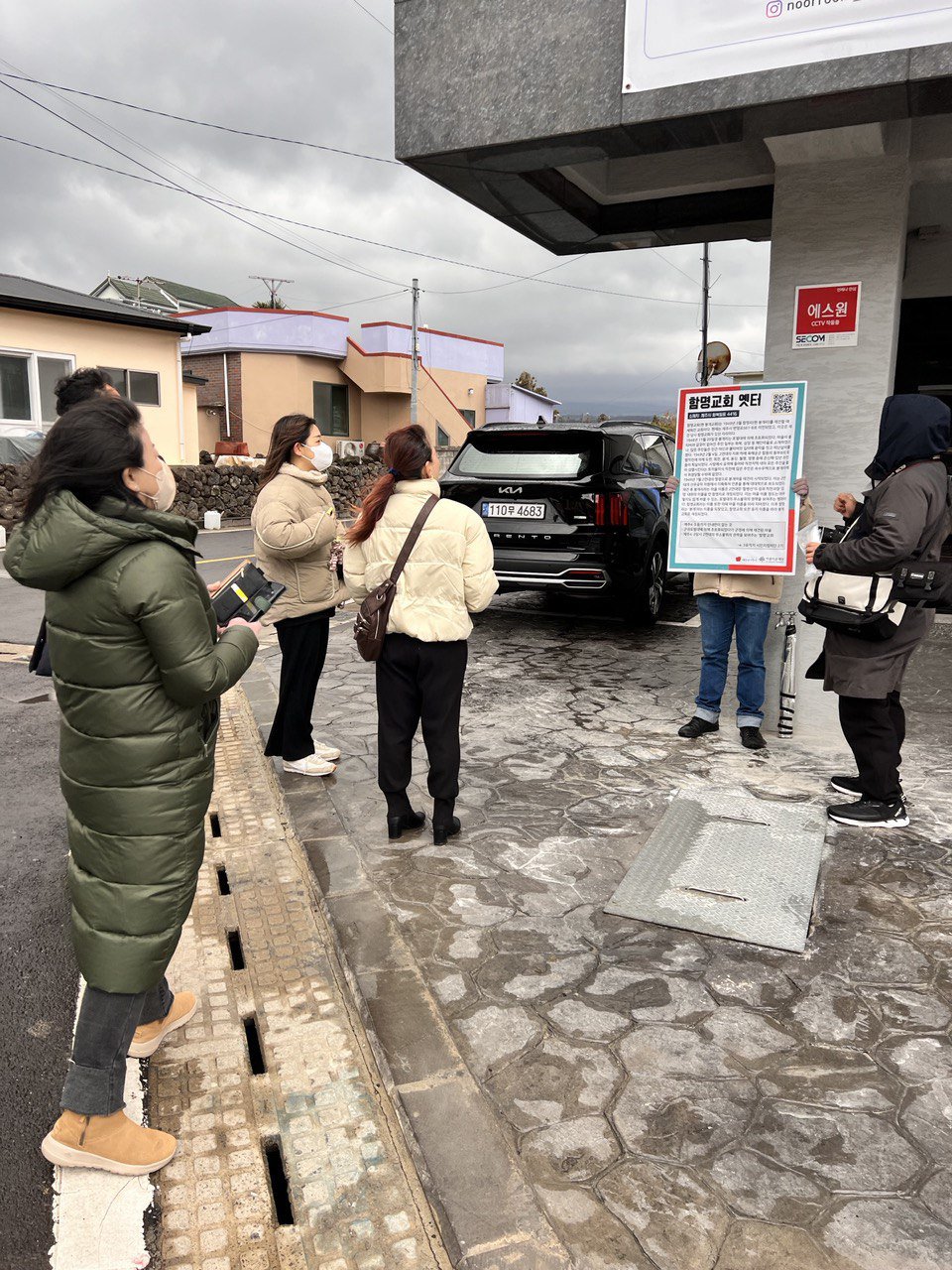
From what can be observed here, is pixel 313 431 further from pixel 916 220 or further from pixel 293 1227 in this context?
pixel 916 220

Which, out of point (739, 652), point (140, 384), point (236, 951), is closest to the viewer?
point (236, 951)

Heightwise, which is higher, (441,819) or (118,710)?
(118,710)

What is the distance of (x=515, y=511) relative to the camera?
25.8ft

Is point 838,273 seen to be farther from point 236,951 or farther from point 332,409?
point 332,409

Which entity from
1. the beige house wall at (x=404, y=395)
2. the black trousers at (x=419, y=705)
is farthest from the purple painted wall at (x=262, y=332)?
the black trousers at (x=419, y=705)

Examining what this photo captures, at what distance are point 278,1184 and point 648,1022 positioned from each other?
116cm

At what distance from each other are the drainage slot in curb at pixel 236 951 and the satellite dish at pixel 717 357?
22.4 meters

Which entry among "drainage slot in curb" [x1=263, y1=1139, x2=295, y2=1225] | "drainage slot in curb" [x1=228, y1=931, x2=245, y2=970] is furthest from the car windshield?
"drainage slot in curb" [x1=263, y1=1139, x2=295, y2=1225]

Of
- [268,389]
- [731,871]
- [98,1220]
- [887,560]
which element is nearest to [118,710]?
[98,1220]

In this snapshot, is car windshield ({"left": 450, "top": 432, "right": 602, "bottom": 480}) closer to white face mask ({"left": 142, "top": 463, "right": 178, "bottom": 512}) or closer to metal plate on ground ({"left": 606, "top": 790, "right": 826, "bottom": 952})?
metal plate on ground ({"left": 606, "top": 790, "right": 826, "bottom": 952})

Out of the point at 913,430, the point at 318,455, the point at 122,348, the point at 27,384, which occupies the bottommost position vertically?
the point at 318,455

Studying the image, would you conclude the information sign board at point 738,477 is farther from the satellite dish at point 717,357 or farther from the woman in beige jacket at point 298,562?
the satellite dish at point 717,357

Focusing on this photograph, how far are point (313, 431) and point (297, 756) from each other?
5.58 ft

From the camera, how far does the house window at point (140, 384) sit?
20641 millimetres
